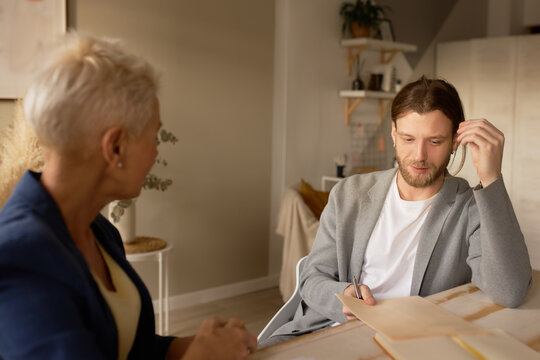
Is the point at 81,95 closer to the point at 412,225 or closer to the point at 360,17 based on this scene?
the point at 412,225

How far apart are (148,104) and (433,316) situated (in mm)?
754

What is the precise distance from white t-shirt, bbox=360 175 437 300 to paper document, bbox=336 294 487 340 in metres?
0.31

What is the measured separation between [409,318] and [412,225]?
541 mm

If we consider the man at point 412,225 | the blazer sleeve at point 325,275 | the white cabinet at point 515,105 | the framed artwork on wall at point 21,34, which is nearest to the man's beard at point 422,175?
the man at point 412,225

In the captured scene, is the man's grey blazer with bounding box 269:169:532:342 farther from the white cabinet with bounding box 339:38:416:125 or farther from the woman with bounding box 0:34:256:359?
the white cabinet with bounding box 339:38:416:125

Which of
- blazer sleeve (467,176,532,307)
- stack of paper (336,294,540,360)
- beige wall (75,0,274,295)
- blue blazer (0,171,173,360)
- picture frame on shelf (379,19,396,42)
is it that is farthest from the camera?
picture frame on shelf (379,19,396,42)

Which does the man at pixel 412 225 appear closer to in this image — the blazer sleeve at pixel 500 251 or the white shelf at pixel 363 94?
the blazer sleeve at pixel 500 251

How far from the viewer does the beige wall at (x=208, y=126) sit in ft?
11.3

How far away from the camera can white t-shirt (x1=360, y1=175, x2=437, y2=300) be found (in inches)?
63.9

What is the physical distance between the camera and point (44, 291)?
29.7 inches

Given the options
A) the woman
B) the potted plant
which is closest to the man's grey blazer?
the woman

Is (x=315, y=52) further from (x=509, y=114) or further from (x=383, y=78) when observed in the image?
(x=509, y=114)

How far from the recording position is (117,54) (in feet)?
2.90

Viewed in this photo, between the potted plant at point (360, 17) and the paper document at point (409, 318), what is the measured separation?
3497mm
